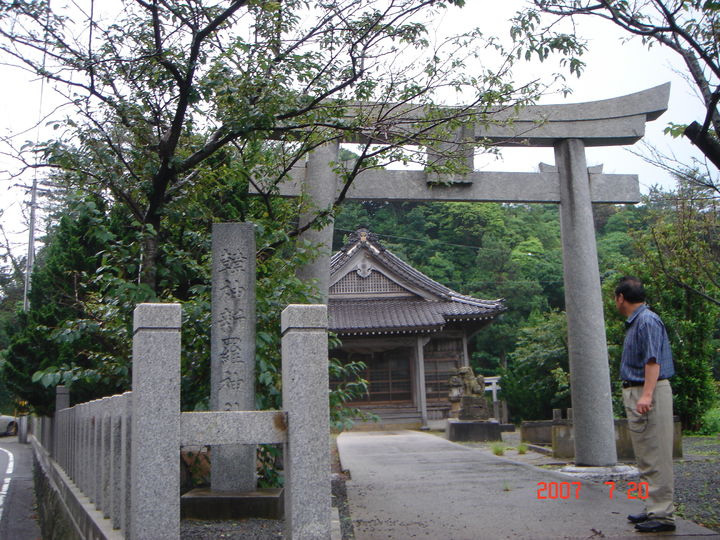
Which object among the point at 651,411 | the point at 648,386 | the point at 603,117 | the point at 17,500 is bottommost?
the point at 17,500

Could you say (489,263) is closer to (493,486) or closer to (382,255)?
(382,255)

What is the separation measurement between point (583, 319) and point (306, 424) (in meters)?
5.68

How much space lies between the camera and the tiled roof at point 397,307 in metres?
20.8

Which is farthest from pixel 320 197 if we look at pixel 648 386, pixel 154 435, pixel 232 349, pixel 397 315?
pixel 397 315

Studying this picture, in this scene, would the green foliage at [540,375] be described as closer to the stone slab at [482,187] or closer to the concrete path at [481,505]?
the concrete path at [481,505]

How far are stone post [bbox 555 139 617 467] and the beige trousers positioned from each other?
137 inches

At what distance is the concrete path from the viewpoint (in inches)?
190

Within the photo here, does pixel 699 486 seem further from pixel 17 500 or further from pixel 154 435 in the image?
pixel 17 500

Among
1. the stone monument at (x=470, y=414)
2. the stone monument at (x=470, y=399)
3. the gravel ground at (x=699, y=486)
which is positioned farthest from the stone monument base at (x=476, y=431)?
the gravel ground at (x=699, y=486)

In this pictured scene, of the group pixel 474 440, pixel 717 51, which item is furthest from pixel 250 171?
pixel 474 440

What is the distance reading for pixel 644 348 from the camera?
4516 millimetres

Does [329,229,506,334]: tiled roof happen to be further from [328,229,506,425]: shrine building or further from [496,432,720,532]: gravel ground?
[496,432,720,532]: gravel ground

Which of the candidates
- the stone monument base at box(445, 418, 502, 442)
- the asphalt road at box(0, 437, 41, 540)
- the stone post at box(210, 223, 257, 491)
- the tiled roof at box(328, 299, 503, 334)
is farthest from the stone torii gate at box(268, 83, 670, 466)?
the tiled roof at box(328, 299, 503, 334)

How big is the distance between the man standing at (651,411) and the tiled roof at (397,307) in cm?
1587
